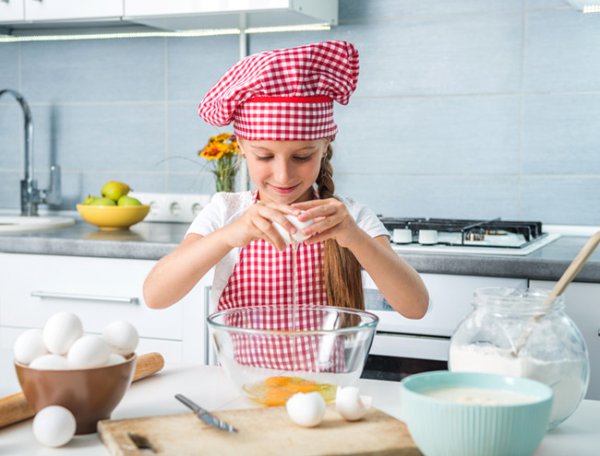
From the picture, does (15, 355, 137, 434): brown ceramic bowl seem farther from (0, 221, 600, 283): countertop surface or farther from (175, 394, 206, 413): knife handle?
(0, 221, 600, 283): countertop surface

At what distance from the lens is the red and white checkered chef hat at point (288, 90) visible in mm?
1409

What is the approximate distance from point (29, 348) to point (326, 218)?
45cm

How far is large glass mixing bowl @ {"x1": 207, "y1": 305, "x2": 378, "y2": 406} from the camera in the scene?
3.27 feet

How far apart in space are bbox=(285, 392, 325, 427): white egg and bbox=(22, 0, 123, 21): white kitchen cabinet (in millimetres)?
1851

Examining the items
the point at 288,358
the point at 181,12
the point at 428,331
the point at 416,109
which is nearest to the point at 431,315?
the point at 428,331

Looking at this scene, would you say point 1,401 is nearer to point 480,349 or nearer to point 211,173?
point 480,349

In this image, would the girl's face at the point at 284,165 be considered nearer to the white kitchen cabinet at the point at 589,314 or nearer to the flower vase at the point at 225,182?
the white kitchen cabinet at the point at 589,314

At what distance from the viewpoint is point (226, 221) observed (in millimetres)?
1710

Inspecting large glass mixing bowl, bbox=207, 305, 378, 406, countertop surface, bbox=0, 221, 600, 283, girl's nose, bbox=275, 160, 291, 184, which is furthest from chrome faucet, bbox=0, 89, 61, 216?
large glass mixing bowl, bbox=207, 305, 378, 406

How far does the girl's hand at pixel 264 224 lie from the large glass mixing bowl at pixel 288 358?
0.18 m

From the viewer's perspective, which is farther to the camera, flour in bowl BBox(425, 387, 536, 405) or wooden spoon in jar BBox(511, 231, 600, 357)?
wooden spoon in jar BBox(511, 231, 600, 357)

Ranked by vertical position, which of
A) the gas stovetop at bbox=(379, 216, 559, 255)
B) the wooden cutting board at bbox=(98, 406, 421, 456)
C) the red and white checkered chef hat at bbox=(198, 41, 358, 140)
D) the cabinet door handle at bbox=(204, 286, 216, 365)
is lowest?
the cabinet door handle at bbox=(204, 286, 216, 365)

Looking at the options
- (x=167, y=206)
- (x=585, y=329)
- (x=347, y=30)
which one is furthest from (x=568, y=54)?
(x=167, y=206)

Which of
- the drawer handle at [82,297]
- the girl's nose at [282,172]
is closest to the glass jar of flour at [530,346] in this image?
the girl's nose at [282,172]
